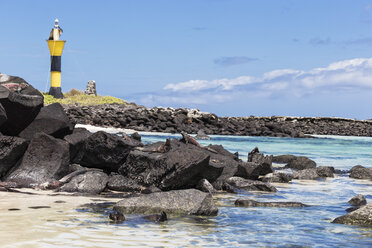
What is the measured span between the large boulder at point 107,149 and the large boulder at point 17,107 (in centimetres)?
121

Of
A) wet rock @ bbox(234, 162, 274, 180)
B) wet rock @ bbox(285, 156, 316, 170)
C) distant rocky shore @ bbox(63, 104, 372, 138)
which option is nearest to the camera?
wet rock @ bbox(234, 162, 274, 180)

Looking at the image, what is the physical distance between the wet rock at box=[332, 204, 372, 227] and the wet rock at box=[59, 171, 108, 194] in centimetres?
406

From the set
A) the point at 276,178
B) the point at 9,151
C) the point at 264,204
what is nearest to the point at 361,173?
the point at 276,178

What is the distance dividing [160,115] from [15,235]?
31.4 metres

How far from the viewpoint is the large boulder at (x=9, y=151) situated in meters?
9.23

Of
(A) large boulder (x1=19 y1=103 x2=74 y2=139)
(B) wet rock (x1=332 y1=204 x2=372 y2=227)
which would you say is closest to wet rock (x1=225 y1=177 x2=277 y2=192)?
(B) wet rock (x1=332 y1=204 x2=372 y2=227)

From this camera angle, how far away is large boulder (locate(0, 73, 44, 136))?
9547 mm

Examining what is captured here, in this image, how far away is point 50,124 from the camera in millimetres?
10461

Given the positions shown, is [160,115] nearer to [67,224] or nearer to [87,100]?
[87,100]

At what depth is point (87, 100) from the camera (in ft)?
163

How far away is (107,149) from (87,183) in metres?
1.31

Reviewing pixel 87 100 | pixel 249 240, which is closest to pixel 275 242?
pixel 249 240

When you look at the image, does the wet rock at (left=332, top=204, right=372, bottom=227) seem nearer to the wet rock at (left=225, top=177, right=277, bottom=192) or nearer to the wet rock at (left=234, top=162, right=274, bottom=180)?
the wet rock at (left=225, top=177, right=277, bottom=192)

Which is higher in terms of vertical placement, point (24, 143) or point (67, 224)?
point (24, 143)
